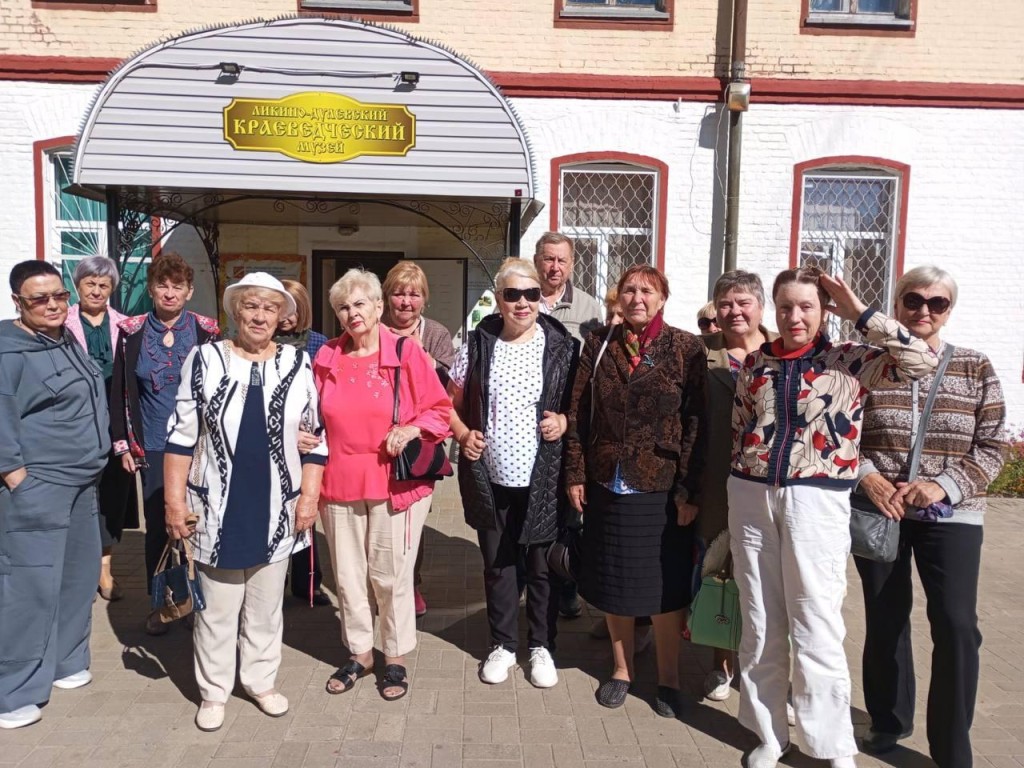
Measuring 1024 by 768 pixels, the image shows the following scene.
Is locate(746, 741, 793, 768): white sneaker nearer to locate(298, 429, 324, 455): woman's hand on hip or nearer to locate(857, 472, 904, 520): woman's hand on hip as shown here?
locate(857, 472, 904, 520): woman's hand on hip

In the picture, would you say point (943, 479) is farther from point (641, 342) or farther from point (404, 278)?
point (404, 278)

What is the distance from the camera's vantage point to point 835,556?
2.87m

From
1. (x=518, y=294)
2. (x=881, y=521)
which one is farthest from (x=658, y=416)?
(x=881, y=521)

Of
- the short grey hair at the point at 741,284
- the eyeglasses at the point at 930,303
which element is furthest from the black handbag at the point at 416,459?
the eyeglasses at the point at 930,303

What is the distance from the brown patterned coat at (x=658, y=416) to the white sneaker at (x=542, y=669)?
100cm

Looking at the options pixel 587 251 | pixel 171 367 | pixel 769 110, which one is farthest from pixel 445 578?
pixel 769 110

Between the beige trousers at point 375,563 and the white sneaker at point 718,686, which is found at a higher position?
the beige trousers at point 375,563

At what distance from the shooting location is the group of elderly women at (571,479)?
2.85 meters

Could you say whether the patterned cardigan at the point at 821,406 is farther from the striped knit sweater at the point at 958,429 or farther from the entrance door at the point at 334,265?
the entrance door at the point at 334,265

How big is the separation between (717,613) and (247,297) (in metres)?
2.33

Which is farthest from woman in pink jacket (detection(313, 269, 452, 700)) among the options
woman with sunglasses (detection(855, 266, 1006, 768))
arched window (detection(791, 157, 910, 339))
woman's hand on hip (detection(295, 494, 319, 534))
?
arched window (detection(791, 157, 910, 339))

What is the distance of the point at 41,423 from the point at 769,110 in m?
7.56

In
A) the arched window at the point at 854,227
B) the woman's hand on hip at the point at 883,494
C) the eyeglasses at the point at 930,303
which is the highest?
the arched window at the point at 854,227

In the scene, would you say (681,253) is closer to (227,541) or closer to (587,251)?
(587,251)
